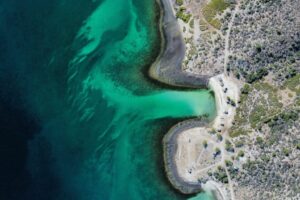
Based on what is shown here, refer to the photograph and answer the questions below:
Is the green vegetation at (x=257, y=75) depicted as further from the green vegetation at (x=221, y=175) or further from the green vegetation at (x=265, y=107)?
the green vegetation at (x=221, y=175)

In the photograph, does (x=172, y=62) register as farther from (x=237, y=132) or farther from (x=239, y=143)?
(x=239, y=143)

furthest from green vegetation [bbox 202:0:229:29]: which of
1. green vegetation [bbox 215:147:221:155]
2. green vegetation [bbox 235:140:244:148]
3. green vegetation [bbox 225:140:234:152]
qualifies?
green vegetation [bbox 215:147:221:155]

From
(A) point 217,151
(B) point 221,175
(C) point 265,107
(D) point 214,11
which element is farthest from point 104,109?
(C) point 265,107

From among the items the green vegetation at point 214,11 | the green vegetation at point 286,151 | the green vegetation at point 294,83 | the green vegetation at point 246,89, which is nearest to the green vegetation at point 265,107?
the green vegetation at point 246,89

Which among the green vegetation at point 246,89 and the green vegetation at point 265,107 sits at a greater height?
the green vegetation at point 246,89

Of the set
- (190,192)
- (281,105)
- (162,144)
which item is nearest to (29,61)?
(162,144)

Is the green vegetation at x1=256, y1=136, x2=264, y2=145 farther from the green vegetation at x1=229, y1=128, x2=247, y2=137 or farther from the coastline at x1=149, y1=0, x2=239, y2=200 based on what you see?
the coastline at x1=149, y1=0, x2=239, y2=200
